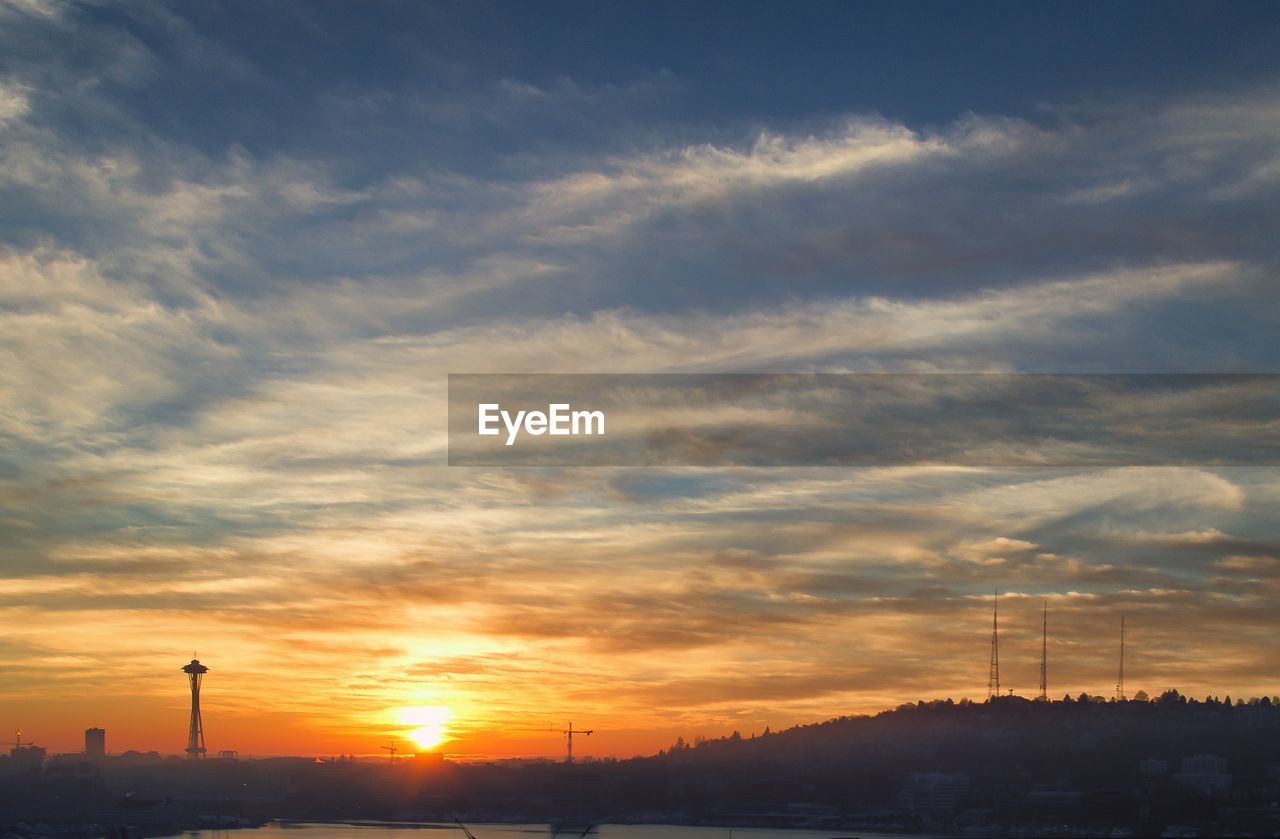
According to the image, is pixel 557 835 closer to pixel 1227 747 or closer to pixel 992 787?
pixel 992 787

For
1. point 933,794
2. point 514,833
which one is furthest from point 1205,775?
point 514,833

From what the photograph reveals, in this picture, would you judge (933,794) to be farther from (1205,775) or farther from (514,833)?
(514,833)

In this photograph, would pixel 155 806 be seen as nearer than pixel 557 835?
No

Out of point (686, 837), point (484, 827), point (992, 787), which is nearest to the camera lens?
point (686, 837)

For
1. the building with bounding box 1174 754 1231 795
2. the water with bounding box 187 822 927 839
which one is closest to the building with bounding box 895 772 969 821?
the water with bounding box 187 822 927 839

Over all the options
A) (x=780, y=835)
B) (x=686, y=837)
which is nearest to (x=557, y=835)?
(x=686, y=837)

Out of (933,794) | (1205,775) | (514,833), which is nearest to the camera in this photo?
(1205,775)

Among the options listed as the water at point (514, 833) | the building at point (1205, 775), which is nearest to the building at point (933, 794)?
the water at point (514, 833)

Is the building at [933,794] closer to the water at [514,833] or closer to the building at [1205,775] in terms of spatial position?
the water at [514,833]
